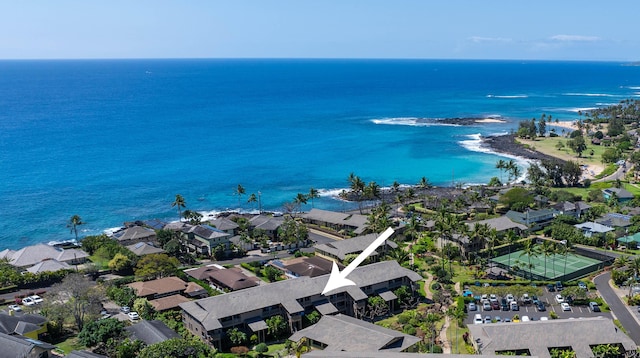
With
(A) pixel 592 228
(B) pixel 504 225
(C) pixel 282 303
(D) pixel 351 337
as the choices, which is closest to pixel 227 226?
(C) pixel 282 303

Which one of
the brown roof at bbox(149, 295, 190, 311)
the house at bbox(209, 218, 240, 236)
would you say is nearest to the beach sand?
the house at bbox(209, 218, 240, 236)

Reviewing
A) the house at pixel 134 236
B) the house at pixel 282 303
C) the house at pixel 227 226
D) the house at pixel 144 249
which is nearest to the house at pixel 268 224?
the house at pixel 227 226

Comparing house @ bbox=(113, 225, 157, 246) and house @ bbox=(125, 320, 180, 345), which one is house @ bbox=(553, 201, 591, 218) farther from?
house @ bbox=(125, 320, 180, 345)

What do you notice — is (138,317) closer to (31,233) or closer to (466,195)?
(31,233)

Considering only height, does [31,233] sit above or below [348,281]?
below

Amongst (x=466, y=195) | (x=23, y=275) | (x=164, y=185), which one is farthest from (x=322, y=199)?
(x=23, y=275)

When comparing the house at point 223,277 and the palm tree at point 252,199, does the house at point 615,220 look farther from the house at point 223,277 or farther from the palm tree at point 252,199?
the palm tree at point 252,199
